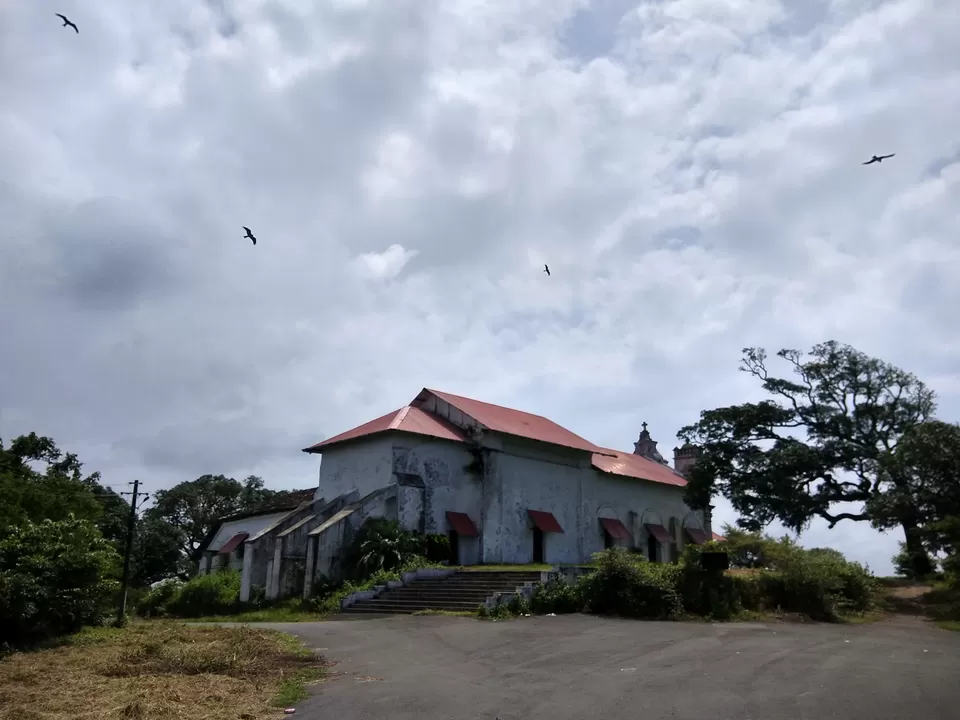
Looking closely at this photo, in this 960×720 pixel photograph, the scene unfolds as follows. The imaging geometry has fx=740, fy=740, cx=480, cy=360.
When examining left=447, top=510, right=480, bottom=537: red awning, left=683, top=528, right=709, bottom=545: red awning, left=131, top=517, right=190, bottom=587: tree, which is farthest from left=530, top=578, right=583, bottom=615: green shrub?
left=131, top=517, right=190, bottom=587: tree

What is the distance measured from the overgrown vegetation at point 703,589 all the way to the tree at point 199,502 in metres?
40.6

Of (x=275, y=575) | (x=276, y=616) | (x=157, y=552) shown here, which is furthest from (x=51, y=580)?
(x=157, y=552)

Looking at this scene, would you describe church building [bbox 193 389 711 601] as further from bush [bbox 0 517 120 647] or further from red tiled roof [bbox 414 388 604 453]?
bush [bbox 0 517 120 647]

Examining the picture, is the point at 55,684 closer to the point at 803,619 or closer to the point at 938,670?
the point at 938,670

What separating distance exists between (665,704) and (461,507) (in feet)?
73.2

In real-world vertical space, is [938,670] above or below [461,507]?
below

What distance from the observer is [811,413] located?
35.9 metres

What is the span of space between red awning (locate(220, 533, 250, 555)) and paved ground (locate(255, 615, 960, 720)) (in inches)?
962

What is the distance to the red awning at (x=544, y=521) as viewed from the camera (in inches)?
1248

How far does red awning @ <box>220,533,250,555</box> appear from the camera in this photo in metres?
38.9

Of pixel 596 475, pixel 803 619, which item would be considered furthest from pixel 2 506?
pixel 596 475

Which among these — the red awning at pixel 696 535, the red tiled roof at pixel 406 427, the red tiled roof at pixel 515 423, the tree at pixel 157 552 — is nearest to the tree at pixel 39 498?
the red tiled roof at pixel 406 427

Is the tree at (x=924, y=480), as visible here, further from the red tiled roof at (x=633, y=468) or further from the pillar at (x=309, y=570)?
the pillar at (x=309, y=570)

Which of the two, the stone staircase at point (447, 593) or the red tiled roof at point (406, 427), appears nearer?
the stone staircase at point (447, 593)
